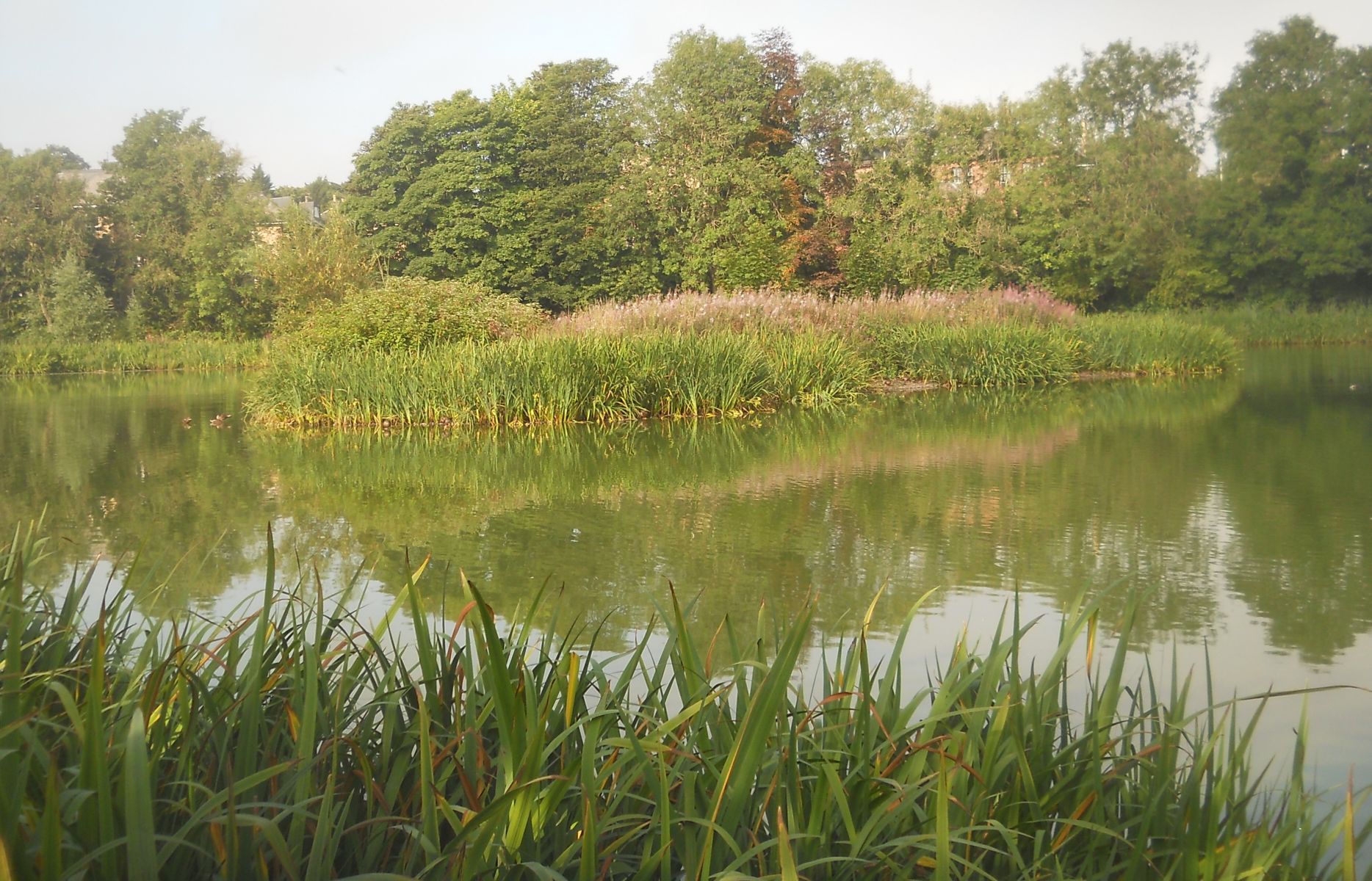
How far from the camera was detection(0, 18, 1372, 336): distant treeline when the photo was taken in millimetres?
33531

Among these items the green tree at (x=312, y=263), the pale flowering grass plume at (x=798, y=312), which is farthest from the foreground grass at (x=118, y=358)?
the pale flowering grass plume at (x=798, y=312)

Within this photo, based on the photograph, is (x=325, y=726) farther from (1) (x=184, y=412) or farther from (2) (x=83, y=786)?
(1) (x=184, y=412)

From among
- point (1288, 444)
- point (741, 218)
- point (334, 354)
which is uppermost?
point (741, 218)

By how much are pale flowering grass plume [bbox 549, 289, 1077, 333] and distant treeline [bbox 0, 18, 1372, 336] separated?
13273mm

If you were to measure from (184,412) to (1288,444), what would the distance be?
1248 centimetres

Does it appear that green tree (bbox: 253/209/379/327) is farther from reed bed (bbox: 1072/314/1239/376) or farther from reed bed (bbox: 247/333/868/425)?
reed bed (bbox: 1072/314/1239/376)

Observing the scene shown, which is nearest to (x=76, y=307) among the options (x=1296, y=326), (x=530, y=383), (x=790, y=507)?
(x=530, y=383)

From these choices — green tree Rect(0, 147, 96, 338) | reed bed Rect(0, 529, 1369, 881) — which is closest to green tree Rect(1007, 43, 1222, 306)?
green tree Rect(0, 147, 96, 338)

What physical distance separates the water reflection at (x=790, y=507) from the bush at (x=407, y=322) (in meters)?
2.25

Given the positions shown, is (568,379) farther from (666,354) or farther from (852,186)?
(852,186)

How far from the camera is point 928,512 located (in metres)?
6.25

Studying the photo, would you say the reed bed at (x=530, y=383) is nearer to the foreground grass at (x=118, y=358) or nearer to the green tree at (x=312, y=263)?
the green tree at (x=312, y=263)

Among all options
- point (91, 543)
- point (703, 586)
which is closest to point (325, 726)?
point (703, 586)

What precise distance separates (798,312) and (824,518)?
1035cm
